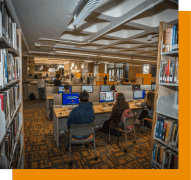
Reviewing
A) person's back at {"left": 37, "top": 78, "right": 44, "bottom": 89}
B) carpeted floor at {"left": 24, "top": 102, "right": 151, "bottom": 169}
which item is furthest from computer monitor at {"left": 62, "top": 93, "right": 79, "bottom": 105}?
person's back at {"left": 37, "top": 78, "right": 44, "bottom": 89}

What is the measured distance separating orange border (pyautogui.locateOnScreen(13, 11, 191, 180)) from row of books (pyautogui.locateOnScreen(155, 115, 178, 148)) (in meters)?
0.71

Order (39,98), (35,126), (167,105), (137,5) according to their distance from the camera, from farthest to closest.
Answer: (39,98) < (35,126) < (137,5) < (167,105)

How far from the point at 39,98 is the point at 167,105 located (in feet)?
26.6

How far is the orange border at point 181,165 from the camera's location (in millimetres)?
653

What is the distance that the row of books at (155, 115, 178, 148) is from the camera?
5.07 ft

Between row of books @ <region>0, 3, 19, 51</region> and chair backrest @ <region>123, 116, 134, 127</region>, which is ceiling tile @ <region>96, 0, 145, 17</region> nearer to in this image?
row of books @ <region>0, 3, 19, 51</region>

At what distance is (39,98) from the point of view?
8.47 m

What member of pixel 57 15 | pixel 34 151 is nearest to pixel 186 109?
pixel 57 15

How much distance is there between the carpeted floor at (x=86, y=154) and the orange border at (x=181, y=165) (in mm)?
1918

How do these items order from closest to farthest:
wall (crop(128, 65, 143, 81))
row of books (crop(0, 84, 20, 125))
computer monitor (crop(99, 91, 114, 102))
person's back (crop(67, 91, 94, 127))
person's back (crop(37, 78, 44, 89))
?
row of books (crop(0, 84, 20, 125)), person's back (crop(67, 91, 94, 127)), computer monitor (crop(99, 91, 114, 102)), person's back (crop(37, 78, 44, 89)), wall (crop(128, 65, 143, 81))

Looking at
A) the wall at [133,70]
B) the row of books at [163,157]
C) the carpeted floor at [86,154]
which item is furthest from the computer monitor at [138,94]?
the wall at [133,70]

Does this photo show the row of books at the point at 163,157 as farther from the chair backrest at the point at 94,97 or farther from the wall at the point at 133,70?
the wall at the point at 133,70

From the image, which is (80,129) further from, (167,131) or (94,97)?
(94,97)
